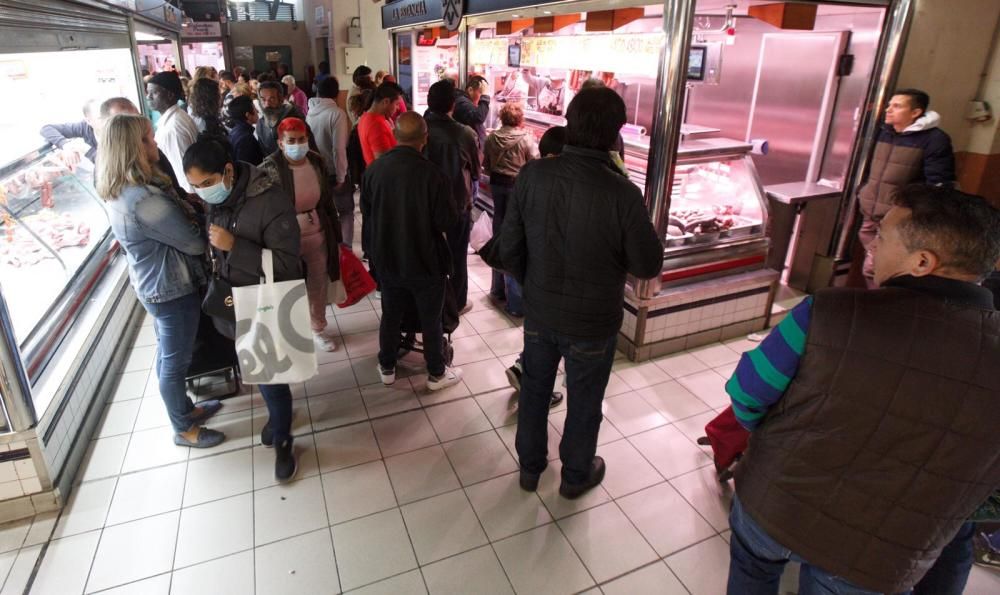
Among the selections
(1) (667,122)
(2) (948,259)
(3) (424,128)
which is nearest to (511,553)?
(2) (948,259)

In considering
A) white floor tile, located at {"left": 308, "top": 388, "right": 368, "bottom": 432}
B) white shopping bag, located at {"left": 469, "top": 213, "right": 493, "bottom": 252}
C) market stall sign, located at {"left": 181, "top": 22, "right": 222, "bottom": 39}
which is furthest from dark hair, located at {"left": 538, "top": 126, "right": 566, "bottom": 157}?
market stall sign, located at {"left": 181, "top": 22, "right": 222, "bottom": 39}

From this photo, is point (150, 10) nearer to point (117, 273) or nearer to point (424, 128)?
point (117, 273)

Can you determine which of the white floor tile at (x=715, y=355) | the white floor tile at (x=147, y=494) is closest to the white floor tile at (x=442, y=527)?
the white floor tile at (x=147, y=494)

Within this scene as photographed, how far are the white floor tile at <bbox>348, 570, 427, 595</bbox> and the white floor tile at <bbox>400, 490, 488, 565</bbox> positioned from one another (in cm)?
9

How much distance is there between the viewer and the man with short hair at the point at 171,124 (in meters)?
4.19

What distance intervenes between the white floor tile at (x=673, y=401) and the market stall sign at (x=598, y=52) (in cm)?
210

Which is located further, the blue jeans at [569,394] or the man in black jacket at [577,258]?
the blue jeans at [569,394]

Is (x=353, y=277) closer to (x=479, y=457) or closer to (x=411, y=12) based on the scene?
(x=479, y=457)

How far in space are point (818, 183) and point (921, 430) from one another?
14.5 feet

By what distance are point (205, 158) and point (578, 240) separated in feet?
5.38

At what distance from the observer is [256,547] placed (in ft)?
8.59

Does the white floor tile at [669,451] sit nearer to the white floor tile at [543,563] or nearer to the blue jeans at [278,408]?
the white floor tile at [543,563]

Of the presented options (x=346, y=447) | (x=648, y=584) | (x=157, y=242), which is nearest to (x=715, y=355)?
(x=648, y=584)

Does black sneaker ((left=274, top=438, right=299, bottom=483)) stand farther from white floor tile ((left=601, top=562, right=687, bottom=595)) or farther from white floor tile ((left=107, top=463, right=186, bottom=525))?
white floor tile ((left=601, top=562, right=687, bottom=595))
